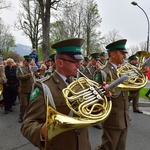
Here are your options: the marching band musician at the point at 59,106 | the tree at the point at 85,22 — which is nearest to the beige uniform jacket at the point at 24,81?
the marching band musician at the point at 59,106

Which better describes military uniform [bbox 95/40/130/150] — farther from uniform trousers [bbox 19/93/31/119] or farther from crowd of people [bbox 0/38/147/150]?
uniform trousers [bbox 19/93/31/119]

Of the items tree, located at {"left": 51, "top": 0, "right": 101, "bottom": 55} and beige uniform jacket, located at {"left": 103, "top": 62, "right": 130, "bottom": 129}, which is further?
tree, located at {"left": 51, "top": 0, "right": 101, "bottom": 55}

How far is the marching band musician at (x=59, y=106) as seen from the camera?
158cm

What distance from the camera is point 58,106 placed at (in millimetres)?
1754

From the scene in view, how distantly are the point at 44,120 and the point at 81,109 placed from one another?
0.35 meters

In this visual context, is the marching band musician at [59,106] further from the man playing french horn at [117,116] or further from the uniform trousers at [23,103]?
the uniform trousers at [23,103]

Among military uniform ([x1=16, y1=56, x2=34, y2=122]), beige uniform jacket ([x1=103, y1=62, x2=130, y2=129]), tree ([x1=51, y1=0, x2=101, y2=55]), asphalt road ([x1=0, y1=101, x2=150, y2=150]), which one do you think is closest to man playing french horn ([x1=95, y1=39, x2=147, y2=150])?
beige uniform jacket ([x1=103, y1=62, x2=130, y2=129])

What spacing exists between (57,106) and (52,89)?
0.16 meters

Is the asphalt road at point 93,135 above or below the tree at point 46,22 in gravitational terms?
below

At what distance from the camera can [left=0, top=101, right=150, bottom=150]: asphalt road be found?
414 centimetres

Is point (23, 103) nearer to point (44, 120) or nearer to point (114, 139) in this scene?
point (114, 139)

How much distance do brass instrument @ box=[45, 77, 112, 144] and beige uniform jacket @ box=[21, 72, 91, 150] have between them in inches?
6.1

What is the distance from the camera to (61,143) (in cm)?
174

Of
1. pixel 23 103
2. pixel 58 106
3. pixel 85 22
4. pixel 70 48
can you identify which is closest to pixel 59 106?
pixel 58 106
